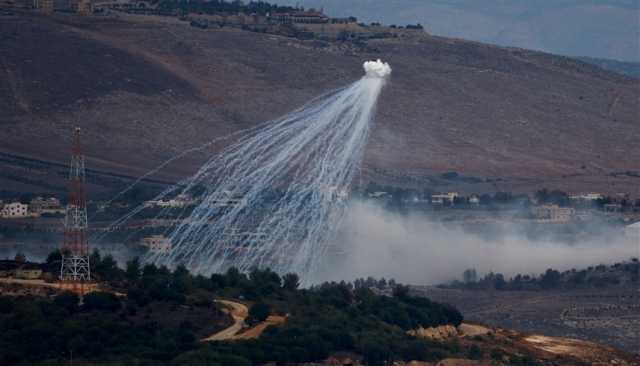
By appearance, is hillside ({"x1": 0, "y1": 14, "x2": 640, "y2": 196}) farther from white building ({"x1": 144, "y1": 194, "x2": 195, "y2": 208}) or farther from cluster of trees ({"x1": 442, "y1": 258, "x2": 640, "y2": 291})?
cluster of trees ({"x1": 442, "y1": 258, "x2": 640, "y2": 291})

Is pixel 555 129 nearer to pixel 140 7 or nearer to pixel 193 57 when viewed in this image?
pixel 193 57

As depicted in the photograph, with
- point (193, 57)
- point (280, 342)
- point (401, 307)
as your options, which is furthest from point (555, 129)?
point (280, 342)

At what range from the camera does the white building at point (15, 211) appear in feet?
309

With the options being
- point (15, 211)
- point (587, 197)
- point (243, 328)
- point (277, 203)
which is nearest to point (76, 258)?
point (243, 328)

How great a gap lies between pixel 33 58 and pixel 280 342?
7206 centimetres

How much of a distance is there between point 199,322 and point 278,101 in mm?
68798

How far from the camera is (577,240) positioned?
102 metres

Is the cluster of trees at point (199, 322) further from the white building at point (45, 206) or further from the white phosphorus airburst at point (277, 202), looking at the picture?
the white building at point (45, 206)

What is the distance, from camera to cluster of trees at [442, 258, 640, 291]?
89625 millimetres

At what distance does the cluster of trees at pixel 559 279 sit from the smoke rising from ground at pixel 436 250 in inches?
37.7

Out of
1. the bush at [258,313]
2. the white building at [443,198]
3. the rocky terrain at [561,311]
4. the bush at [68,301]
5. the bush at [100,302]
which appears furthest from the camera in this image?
the white building at [443,198]

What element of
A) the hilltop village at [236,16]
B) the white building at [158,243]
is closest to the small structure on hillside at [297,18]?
the hilltop village at [236,16]

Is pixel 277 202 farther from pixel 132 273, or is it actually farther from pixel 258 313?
pixel 258 313

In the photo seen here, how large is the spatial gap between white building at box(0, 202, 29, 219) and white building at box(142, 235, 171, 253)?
9.42m
